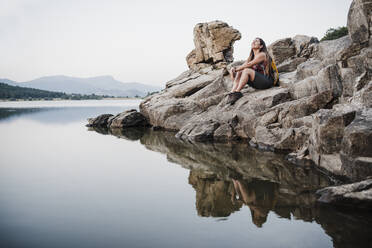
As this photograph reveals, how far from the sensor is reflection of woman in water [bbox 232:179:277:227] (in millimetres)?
6699

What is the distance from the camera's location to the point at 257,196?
7895mm

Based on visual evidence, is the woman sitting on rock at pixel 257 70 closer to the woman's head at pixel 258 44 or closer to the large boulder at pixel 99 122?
the woman's head at pixel 258 44

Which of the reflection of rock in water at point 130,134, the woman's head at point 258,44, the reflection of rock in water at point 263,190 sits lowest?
the reflection of rock in water at point 130,134

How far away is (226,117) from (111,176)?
31.1ft

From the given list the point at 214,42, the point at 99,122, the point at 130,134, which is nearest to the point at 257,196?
the point at 130,134

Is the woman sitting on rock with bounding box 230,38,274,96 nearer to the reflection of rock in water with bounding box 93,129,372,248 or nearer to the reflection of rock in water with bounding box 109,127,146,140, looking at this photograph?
the reflection of rock in water with bounding box 93,129,372,248

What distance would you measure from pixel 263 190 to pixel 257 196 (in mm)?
571

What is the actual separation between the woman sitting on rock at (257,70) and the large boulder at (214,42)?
1043 cm

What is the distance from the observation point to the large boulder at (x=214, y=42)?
29.2 m

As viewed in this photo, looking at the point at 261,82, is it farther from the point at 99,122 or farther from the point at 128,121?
the point at 99,122

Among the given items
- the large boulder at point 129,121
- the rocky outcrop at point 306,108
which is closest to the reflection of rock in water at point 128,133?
the large boulder at point 129,121

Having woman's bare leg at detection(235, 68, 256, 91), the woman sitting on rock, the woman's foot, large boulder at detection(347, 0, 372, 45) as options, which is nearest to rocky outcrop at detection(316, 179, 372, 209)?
large boulder at detection(347, 0, 372, 45)

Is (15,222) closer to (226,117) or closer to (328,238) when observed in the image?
(328,238)

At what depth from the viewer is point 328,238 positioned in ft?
17.8
